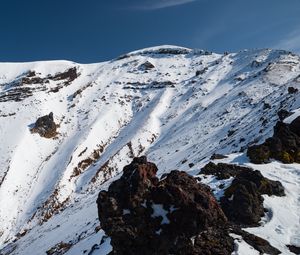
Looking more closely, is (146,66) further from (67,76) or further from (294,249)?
(294,249)

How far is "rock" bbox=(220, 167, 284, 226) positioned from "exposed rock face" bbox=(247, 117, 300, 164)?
16.2 feet

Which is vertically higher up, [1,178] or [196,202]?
[1,178]

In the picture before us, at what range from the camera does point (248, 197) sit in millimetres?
21172

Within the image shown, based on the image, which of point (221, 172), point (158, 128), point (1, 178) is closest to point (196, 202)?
point (221, 172)

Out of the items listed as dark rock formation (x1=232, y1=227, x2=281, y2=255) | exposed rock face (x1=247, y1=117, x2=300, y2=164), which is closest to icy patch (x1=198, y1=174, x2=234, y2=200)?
dark rock formation (x1=232, y1=227, x2=281, y2=255)

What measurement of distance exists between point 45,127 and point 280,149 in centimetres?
6801

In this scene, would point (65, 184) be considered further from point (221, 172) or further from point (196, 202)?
point (196, 202)

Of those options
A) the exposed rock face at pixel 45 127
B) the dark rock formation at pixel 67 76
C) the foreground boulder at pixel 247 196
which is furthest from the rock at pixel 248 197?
the dark rock formation at pixel 67 76

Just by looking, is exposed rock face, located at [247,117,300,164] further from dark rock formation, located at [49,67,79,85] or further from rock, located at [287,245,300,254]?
dark rock formation, located at [49,67,79,85]

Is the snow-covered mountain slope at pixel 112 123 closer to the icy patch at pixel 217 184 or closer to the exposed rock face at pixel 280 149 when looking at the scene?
the exposed rock face at pixel 280 149

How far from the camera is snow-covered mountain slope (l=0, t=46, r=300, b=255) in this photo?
49844mm

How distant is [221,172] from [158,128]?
60300 millimetres

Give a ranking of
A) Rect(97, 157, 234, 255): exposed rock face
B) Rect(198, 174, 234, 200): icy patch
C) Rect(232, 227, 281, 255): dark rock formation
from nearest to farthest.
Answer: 1. Rect(97, 157, 234, 255): exposed rock face
2. Rect(232, 227, 281, 255): dark rock formation
3. Rect(198, 174, 234, 200): icy patch

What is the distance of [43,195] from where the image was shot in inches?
2657
